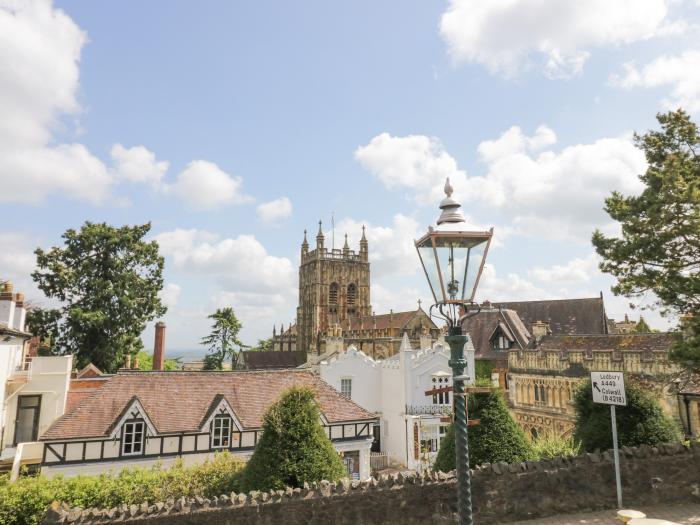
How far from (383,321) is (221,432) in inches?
1822

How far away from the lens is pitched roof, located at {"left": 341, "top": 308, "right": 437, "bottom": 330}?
204 feet

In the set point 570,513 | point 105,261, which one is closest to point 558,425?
point 570,513

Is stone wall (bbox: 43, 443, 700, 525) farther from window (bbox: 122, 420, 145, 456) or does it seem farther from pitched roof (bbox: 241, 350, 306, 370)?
pitched roof (bbox: 241, 350, 306, 370)

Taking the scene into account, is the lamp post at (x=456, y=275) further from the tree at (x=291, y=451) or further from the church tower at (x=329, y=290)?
the church tower at (x=329, y=290)

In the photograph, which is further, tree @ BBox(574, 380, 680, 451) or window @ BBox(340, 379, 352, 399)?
window @ BBox(340, 379, 352, 399)

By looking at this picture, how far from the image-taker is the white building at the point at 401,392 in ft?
101

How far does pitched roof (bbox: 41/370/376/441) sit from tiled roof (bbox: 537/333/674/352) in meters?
13.8

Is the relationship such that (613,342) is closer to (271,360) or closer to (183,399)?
(183,399)

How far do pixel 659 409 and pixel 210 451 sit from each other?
17.7 m

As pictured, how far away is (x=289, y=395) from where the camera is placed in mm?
12219

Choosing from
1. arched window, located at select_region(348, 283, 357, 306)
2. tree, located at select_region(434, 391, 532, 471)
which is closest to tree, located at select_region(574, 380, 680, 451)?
tree, located at select_region(434, 391, 532, 471)

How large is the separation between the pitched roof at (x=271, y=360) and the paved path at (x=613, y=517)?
54.8 metres

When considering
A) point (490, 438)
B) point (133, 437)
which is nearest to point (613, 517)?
point (490, 438)

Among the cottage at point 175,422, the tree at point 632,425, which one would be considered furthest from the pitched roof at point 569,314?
the tree at point 632,425
